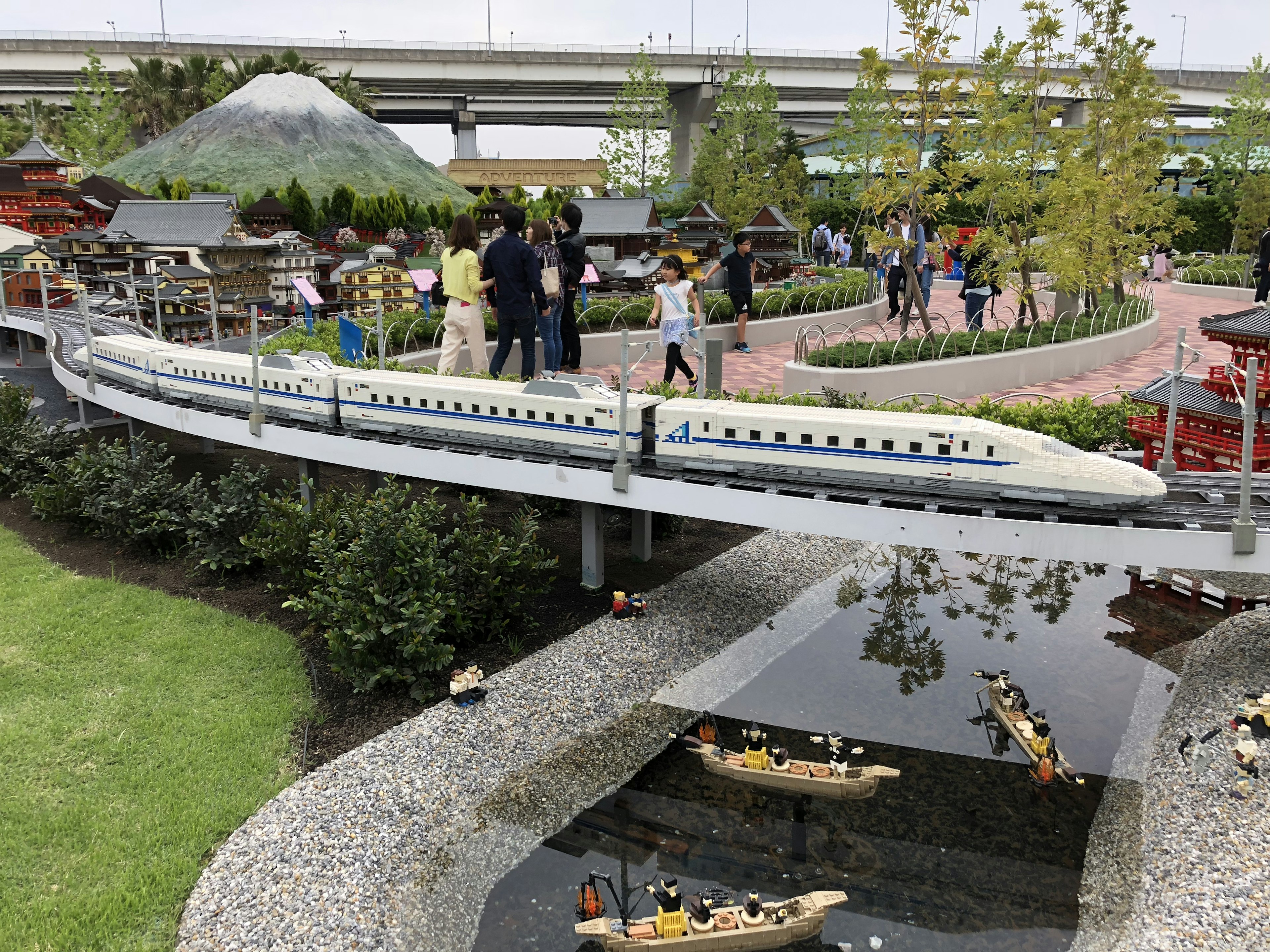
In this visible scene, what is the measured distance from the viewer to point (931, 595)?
20.7 metres

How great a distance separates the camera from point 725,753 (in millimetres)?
14531

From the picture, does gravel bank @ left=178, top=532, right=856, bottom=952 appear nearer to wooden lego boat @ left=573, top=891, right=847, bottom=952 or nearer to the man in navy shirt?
wooden lego boat @ left=573, top=891, right=847, bottom=952

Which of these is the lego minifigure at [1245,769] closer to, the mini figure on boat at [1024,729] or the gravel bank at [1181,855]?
the gravel bank at [1181,855]

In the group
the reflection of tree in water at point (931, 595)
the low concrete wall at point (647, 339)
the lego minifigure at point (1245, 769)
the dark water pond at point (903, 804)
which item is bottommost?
the dark water pond at point (903, 804)

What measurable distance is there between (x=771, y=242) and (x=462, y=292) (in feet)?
105

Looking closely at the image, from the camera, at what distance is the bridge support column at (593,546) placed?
19.0m

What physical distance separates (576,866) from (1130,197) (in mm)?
32944

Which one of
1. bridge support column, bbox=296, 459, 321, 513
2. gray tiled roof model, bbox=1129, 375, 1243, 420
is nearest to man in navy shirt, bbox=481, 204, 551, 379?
bridge support column, bbox=296, 459, 321, 513

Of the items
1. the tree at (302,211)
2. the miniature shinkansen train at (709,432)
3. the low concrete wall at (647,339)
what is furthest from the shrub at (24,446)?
the tree at (302,211)

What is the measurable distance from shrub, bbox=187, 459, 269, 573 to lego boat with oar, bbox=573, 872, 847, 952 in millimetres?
13230

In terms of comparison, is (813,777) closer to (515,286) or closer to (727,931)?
(727,931)

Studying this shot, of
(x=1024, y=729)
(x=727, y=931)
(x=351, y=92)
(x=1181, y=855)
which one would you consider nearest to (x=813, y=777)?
(x=727, y=931)

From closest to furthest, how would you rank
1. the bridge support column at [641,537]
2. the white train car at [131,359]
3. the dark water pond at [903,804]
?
the dark water pond at [903,804] → the bridge support column at [641,537] → the white train car at [131,359]

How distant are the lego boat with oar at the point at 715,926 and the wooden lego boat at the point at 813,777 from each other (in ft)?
7.32
